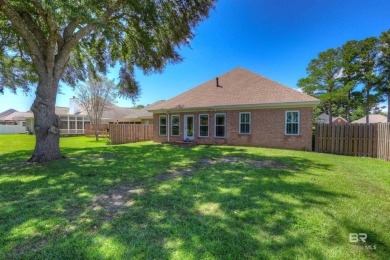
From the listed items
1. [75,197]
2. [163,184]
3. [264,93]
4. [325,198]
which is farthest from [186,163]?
[264,93]

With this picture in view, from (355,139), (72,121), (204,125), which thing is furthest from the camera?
(72,121)

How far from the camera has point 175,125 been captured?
1614 centimetres

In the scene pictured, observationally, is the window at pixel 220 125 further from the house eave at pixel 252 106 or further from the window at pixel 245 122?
the window at pixel 245 122

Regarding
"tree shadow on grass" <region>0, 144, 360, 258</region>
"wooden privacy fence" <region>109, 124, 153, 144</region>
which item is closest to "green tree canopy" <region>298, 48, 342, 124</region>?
"wooden privacy fence" <region>109, 124, 153, 144</region>

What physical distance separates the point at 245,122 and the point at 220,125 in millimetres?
1825

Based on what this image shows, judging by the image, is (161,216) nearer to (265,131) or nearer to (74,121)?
(265,131)

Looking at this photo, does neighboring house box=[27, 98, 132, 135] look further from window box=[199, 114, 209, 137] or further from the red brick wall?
the red brick wall

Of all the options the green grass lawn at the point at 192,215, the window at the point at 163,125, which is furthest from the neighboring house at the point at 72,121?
the green grass lawn at the point at 192,215

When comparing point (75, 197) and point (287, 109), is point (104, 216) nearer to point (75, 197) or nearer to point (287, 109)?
point (75, 197)

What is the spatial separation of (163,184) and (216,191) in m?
1.38

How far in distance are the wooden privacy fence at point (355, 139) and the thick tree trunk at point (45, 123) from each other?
42.7 feet

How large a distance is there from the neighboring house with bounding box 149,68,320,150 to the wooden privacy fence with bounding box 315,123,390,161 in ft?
2.38

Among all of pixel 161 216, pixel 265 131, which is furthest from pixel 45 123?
pixel 265 131

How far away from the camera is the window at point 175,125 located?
16.0 meters
